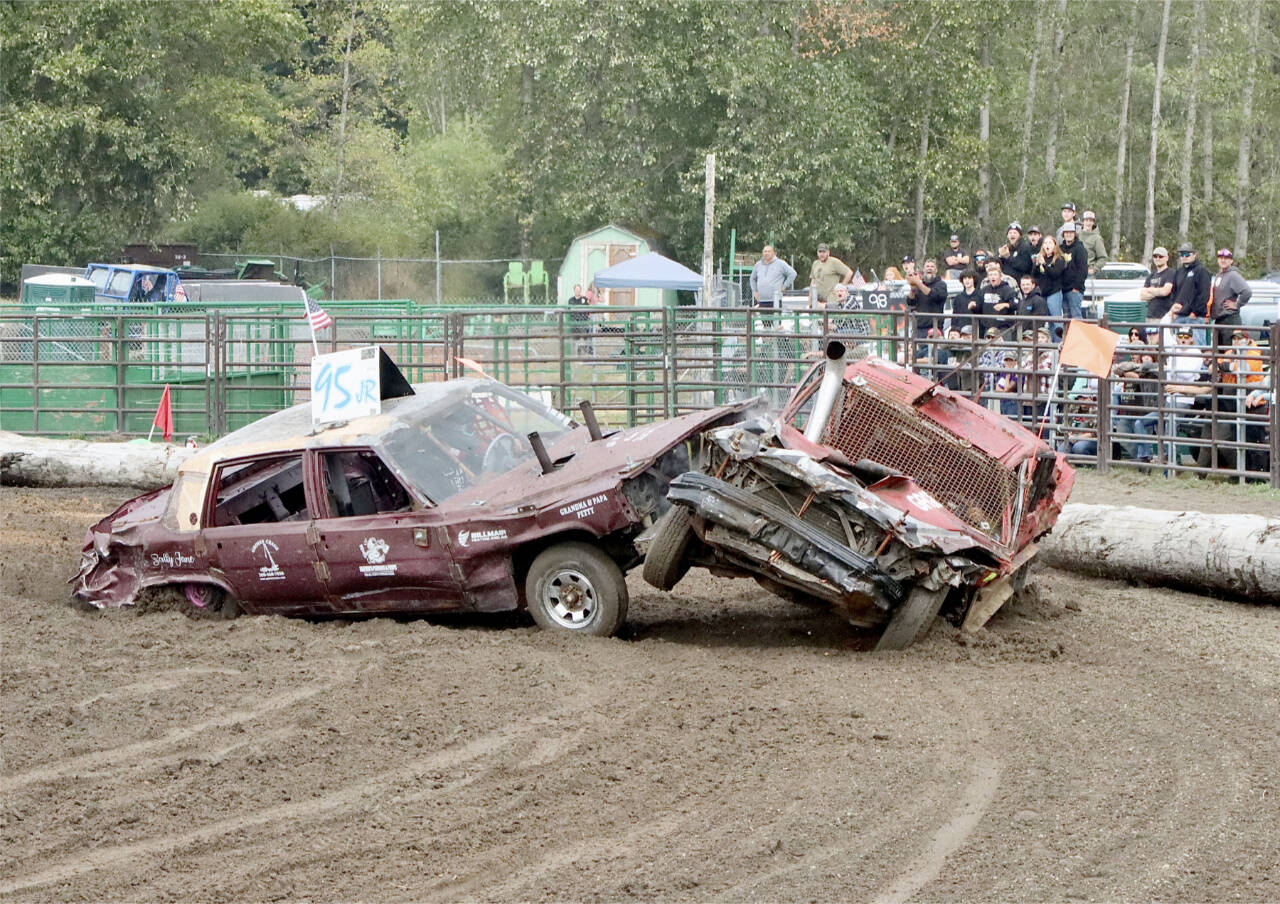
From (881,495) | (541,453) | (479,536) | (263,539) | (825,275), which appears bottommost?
(263,539)

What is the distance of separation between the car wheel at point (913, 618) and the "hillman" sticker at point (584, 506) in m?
1.74

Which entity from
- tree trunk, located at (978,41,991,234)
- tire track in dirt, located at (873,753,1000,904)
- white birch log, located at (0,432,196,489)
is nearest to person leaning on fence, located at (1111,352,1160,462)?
tire track in dirt, located at (873,753,1000,904)

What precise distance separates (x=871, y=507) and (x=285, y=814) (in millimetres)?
3520

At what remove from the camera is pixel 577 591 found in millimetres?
9328

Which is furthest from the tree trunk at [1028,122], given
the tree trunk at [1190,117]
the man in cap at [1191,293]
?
the man in cap at [1191,293]

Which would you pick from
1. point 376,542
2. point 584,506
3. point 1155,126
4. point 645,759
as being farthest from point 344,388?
point 1155,126

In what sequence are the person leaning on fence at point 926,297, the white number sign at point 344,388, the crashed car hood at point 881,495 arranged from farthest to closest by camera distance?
the person leaning on fence at point 926,297 → the white number sign at point 344,388 → the crashed car hood at point 881,495

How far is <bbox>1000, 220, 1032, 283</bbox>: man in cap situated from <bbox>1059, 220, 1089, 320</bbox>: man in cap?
1.72 ft

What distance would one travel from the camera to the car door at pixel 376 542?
950 centimetres

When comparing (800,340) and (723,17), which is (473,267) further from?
(800,340)

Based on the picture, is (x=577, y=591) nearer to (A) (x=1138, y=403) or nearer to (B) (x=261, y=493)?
(B) (x=261, y=493)

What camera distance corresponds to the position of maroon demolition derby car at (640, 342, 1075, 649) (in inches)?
331

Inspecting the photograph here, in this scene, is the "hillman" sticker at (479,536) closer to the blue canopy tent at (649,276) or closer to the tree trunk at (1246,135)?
the blue canopy tent at (649,276)

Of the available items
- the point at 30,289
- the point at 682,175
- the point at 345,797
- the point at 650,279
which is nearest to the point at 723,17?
the point at 682,175
